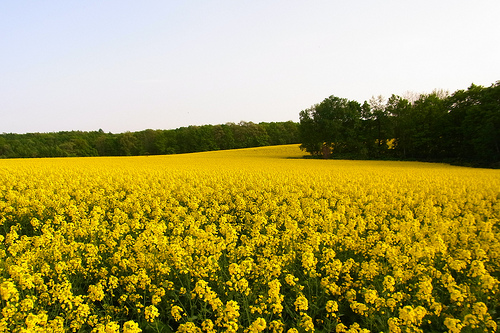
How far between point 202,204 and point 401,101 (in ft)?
140

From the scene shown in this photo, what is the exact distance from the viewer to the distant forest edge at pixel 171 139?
73.8 m

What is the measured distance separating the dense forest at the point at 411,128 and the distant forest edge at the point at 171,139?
25.3 m

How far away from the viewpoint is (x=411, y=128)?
42.8m

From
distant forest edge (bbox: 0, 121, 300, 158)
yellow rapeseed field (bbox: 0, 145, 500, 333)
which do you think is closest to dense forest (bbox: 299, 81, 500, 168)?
distant forest edge (bbox: 0, 121, 300, 158)

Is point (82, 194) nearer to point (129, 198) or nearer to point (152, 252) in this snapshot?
point (129, 198)

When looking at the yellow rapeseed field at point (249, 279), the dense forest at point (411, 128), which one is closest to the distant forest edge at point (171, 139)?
the dense forest at point (411, 128)

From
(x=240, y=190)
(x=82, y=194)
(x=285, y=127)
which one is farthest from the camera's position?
(x=285, y=127)

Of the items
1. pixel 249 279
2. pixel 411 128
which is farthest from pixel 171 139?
pixel 249 279

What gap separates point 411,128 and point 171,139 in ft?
188

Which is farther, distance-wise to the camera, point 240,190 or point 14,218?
point 240,190

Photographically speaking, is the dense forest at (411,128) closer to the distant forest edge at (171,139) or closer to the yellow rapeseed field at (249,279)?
the distant forest edge at (171,139)

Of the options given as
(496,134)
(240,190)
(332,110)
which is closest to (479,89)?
(496,134)

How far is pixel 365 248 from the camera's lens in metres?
6.13

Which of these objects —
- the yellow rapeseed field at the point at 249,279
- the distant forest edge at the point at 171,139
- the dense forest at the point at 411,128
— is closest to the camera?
the yellow rapeseed field at the point at 249,279
